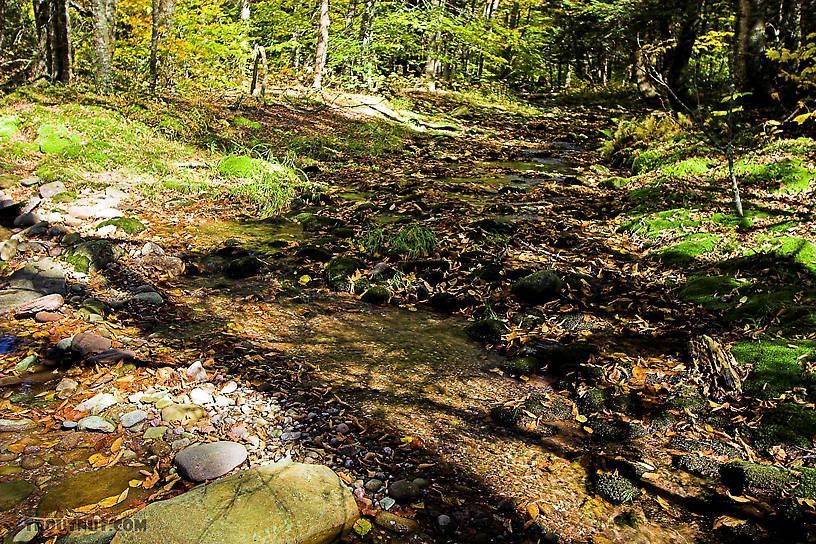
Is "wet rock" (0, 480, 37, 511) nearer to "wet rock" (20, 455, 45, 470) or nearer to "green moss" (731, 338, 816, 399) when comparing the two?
"wet rock" (20, 455, 45, 470)

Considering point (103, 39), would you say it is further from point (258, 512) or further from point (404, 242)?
point (258, 512)

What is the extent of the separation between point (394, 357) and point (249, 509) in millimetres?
2174

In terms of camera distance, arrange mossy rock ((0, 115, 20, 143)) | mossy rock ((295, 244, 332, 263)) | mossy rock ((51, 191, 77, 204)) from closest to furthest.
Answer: mossy rock ((295, 244, 332, 263))
mossy rock ((51, 191, 77, 204))
mossy rock ((0, 115, 20, 143))

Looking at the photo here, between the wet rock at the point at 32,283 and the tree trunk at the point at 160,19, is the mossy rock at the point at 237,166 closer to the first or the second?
the wet rock at the point at 32,283

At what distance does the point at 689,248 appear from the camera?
6.32m

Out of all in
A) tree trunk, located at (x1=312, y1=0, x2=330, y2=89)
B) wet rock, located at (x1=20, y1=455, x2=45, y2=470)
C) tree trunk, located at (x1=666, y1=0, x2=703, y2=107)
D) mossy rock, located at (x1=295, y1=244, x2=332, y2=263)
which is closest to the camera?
wet rock, located at (x1=20, y1=455, x2=45, y2=470)

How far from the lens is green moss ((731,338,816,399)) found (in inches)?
143

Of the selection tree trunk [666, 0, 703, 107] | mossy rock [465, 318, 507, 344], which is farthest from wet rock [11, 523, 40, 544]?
tree trunk [666, 0, 703, 107]

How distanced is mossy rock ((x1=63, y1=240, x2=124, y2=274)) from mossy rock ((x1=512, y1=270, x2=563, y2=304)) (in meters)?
4.59

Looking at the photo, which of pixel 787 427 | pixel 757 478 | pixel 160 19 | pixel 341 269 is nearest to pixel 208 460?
pixel 757 478

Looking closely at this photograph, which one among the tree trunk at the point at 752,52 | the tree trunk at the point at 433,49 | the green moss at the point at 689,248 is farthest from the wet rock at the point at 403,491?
the tree trunk at the point at 433,49

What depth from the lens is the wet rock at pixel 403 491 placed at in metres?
2.79

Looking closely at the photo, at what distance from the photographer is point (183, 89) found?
46.4 feet

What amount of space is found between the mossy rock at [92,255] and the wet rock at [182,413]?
2.94 m
